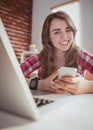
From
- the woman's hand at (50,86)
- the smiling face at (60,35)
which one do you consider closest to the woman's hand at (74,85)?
the woman's hand at (50,86)

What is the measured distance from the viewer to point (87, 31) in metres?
1.98

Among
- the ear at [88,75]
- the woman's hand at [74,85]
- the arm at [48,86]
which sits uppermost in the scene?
the woman's hand at [74,85]

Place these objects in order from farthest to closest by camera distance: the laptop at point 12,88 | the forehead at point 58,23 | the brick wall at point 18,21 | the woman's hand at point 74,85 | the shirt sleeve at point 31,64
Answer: the brick wall at point 18,21, the shirt sleeve at point 31,64, the forehead at point 58,23, the woman's hand at point 74,85, the laptop at point 12,88

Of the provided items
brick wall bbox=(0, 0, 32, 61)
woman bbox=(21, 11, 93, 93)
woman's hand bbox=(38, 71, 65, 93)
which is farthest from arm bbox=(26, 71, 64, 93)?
brick wall bbox=(0, 0, 32, 61)

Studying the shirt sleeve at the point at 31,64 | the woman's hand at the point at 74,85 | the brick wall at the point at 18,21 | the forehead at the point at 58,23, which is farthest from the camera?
the brick wall at the point at 18,21

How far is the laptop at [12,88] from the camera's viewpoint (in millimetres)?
295

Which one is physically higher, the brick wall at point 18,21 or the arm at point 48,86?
the brick wall at point 18,21

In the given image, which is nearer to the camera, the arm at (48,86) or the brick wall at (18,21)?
the arm at (48,86)

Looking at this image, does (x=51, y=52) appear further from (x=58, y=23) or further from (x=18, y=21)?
(x=18, y=21)

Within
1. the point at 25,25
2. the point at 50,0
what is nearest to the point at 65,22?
the point at 50,0

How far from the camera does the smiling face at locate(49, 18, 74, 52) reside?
4.26ft

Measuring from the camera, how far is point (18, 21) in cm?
293

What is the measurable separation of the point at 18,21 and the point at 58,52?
178cm

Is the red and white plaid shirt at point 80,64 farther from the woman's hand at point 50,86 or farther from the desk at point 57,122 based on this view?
the desk at point 57,122
